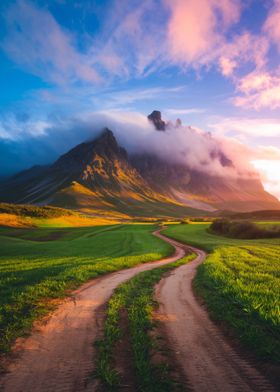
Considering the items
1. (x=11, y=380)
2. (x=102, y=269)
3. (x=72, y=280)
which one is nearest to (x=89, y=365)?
(x=11, y=380)

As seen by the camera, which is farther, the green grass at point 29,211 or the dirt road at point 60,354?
the green grass at point 29,211

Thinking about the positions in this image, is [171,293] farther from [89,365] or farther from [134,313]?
[89,365]

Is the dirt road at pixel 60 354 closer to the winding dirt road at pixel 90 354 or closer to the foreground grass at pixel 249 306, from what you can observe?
the winding dirt road at pixel 90 354

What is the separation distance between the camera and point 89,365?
694 centimetres

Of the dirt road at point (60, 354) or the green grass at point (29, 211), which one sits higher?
the green grass at point (29, 211)

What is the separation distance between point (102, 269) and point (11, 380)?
15.8m

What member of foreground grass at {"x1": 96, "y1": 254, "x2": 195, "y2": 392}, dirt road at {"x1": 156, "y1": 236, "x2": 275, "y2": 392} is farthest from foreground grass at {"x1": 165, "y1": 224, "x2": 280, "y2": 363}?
foreground grass at {"x1": 96, "y1": 254, "x2": 195, "y2": 392}

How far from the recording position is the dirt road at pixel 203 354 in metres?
6.15

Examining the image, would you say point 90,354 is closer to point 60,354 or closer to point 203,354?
point 60,354

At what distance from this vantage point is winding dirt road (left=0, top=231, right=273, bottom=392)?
6.12m

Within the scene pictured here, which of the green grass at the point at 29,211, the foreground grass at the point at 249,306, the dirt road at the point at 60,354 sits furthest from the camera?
the green grass at the point at 29,211

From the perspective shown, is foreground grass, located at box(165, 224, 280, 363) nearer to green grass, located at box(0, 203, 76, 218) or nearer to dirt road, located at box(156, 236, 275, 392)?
dirt road, located at box(156, 236, 275, 392)

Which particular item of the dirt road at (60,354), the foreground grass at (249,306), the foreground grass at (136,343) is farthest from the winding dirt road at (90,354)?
the foreground grass at (249,306)

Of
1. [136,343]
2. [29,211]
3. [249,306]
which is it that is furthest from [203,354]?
[29,211]
